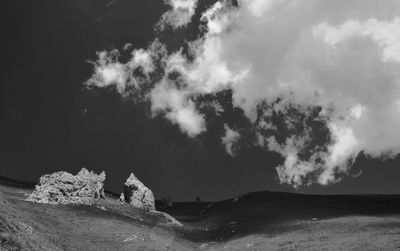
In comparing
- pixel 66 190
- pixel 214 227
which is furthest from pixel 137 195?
pixel 214 227

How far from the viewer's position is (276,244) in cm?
6725

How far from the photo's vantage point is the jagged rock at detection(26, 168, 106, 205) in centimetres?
8825

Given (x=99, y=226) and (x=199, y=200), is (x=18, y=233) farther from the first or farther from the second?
(x=199, y=200)

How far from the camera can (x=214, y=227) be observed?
3804 inches

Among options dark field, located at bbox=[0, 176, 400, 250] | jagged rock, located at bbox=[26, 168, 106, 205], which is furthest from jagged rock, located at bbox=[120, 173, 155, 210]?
jagged rock, located at bbox=[26, 168, 106, 205]

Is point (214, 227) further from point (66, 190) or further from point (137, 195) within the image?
point (66, 190)

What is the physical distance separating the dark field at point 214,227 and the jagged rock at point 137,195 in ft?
31.8

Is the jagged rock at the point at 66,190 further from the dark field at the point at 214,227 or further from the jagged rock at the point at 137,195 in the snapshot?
the jagged rock at the point at 137,195

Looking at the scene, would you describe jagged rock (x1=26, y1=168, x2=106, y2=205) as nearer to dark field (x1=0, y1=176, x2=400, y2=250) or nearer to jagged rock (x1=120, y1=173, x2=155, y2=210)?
dark field (x1=0, y1=176, x2=400, y2=250)

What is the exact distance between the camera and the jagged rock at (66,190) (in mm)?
88250

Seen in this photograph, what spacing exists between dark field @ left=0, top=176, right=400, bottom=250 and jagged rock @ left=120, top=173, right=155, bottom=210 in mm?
9684

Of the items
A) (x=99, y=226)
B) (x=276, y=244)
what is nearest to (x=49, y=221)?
(x=99, y=226)

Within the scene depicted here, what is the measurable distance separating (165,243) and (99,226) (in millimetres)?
10935

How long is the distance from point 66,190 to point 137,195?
23.8 m
